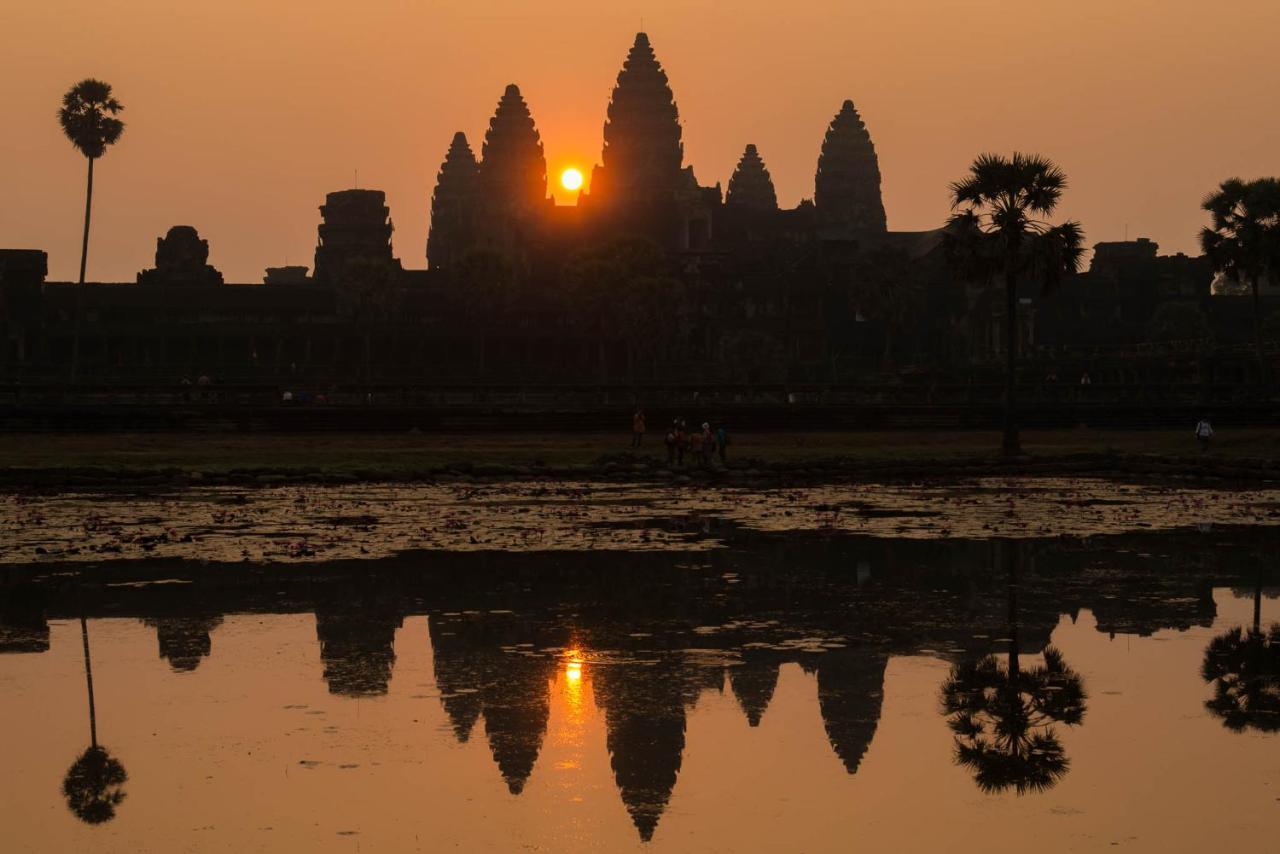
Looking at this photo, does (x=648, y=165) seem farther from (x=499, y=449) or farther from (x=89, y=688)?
(x=89, y=688)

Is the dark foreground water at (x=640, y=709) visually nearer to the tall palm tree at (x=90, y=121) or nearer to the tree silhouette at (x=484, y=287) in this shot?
the tall palm tree at (x=90, y=121)

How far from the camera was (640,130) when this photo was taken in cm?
18550

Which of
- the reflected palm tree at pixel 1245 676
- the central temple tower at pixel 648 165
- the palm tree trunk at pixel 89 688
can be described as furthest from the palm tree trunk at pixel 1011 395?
the central temple tower at pixel 648 165

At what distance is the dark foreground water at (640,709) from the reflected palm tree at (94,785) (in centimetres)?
3

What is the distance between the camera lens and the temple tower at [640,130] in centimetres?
18325

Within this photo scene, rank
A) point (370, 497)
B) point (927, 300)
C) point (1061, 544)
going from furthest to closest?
point (927, 300) < point (370, 497) < point (1061, 544)

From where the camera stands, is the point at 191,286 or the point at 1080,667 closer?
the point at 1080,667

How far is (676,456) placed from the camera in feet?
161

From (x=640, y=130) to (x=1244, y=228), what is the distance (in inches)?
4658

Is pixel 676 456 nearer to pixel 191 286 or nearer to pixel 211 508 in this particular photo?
pixel 211 508

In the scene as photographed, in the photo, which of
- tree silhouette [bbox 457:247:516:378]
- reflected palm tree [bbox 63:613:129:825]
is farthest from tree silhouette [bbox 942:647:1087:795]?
tree silhouette [bbox 457:247:516:378]

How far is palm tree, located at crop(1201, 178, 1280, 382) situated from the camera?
2766 inches

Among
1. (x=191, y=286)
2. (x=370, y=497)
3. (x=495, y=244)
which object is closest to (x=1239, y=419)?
(x=370, y=497)

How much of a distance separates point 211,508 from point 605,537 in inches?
357
